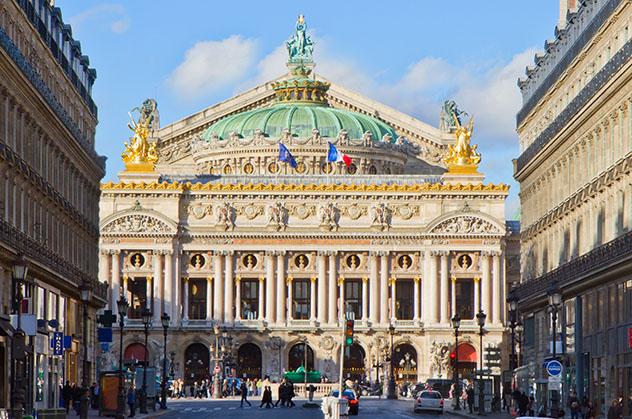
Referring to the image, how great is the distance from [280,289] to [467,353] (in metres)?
19.4

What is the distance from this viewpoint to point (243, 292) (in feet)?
607

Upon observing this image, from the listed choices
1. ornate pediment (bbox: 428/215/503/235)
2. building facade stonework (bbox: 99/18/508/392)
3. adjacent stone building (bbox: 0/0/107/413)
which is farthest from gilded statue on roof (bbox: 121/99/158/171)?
adjacent stone building (bbox: 0/0/107/413)

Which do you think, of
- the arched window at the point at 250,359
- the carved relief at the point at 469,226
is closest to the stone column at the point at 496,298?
the carved relief at the point at 469,226

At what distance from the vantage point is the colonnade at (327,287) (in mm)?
180750

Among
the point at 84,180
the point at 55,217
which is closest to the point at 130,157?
the point at 84,180

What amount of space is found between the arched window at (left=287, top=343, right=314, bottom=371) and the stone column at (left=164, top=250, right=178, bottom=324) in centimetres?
1200

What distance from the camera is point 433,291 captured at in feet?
595

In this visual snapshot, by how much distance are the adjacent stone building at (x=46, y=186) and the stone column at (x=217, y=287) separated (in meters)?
65.8

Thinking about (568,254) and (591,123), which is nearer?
(591,123)

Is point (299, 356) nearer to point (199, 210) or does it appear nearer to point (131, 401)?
point (199, 210)

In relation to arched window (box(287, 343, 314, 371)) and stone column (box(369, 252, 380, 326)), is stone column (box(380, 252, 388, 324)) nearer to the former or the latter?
stone column (box(369, 252, 380, 326))

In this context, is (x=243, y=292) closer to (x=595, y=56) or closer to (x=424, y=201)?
(x=424, y=201)

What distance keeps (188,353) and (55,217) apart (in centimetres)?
8907

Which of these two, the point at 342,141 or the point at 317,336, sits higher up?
the point at 342,141
